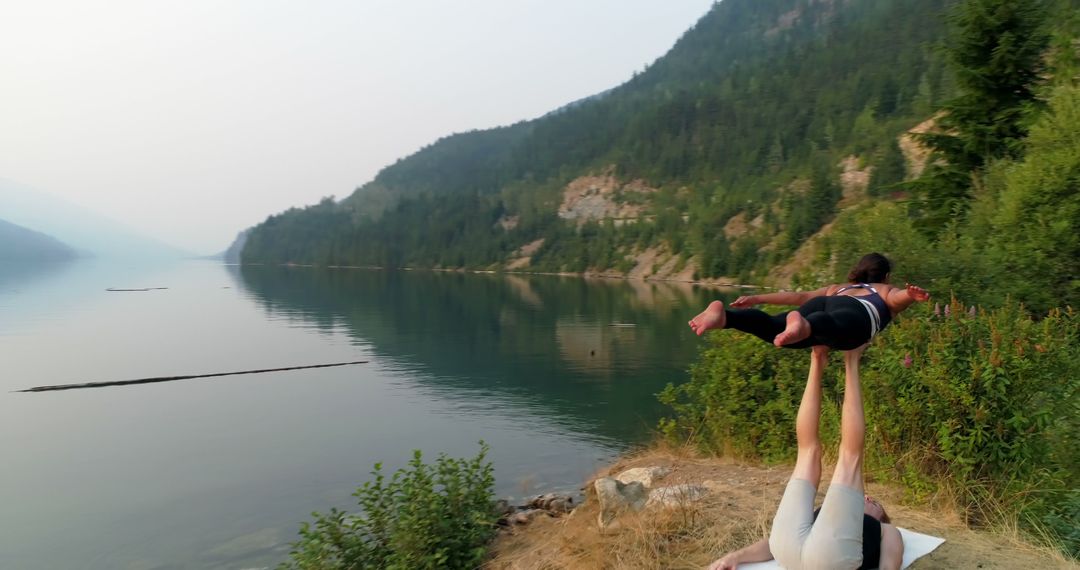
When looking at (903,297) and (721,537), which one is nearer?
(903,297)

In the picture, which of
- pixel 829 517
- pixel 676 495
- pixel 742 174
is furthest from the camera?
pixel 742 174

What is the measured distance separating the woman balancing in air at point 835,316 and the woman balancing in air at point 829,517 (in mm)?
368

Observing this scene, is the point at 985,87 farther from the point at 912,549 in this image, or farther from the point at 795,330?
the point at 795,330

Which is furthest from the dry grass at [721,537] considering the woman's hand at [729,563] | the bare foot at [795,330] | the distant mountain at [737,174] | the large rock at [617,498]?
the distant mountain at [737,174]

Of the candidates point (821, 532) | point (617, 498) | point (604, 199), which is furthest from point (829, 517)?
point (604, 199)

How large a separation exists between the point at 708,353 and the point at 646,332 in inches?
1391

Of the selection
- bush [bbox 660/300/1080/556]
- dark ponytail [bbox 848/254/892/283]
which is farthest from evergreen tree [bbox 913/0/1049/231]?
dark ponytail [bbox 848/254/892/283]

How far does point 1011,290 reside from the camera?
563 inches

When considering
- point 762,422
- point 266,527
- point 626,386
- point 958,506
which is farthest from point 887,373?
point 626,386

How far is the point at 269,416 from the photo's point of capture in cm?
2778

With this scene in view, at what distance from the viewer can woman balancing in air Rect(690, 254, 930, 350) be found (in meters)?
4.83

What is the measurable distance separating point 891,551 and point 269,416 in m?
26.5

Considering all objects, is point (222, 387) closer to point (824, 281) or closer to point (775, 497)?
point (824, 281)

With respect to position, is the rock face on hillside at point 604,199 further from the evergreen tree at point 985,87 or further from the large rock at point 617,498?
the large rock at point 617,498
